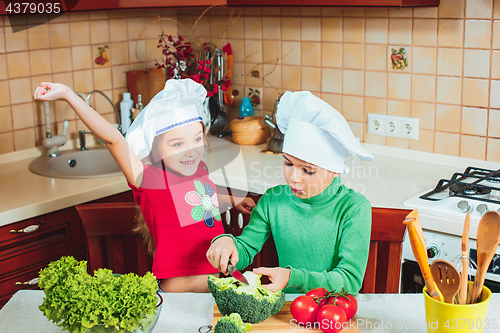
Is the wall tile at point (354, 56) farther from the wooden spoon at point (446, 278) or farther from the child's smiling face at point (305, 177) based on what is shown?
the wooden spoon at point (446, 278)

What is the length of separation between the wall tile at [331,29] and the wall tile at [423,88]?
0.37 m

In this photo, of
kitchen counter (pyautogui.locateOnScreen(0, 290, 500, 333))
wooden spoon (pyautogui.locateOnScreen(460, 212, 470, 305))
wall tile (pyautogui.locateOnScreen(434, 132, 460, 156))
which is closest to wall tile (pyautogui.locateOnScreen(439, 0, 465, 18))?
wall tile (pyautogui.locateOnScreen(434, 132, 460, 156))

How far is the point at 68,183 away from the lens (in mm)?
1931

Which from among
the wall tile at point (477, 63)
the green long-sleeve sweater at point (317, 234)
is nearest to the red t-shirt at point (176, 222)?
the green long-sleeve sweater at point (317, 234)

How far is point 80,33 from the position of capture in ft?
7.64

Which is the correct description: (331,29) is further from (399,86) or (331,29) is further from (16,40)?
(16,40)

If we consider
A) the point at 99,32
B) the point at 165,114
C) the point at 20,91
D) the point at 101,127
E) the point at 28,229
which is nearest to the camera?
the point at 101,127

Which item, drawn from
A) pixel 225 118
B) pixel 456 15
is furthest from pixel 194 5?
pixel 456 15

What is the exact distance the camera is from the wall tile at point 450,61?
1881 millimetres

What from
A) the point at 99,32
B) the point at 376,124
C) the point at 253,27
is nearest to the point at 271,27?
the point at 253,27

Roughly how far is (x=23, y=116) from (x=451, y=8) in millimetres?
1757

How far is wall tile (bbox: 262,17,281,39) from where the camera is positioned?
2334 mm

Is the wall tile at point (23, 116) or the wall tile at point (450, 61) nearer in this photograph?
the wall tile at point (450, 61)

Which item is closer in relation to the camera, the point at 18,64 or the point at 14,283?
the point at 14,283
